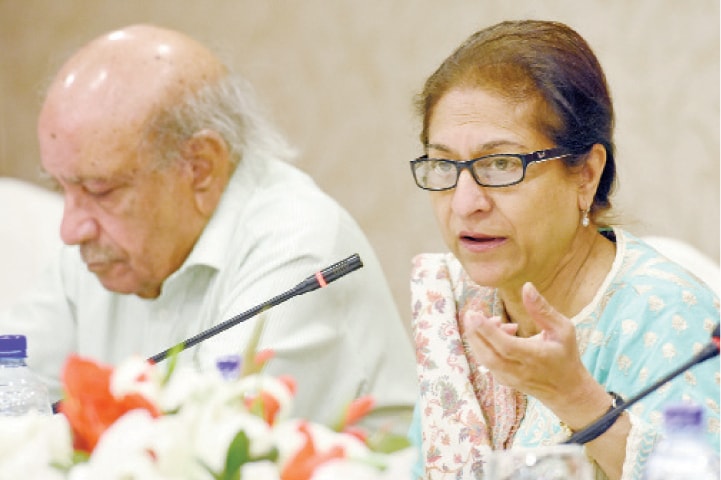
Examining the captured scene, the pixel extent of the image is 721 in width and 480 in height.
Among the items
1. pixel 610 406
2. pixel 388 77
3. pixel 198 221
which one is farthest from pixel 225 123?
pixel 610 406

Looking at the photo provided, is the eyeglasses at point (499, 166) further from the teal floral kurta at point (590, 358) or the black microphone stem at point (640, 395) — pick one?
the black microphone stem at point (640, 395)

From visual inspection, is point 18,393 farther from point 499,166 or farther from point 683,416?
point 683,416

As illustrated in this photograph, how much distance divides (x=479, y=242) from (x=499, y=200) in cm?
7

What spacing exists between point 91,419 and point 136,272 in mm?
1553

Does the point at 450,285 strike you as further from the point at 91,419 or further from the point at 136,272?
the point at 91,419

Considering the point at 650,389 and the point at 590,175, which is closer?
the point at 650,389

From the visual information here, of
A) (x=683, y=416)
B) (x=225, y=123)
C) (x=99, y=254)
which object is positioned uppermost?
(x=225, y=123)

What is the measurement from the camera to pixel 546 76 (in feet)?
5.81

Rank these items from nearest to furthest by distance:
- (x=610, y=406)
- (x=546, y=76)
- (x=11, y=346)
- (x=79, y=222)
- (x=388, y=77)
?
(x=11, y=346) < (x=610, y=406) < (x=546, y=76) < (x=79, y=222) < (x=388, y=77)

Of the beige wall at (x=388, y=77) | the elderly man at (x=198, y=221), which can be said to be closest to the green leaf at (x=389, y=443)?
the elderly man at (x=198, y=221)

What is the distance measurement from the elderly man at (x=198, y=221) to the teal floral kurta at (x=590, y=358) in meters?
0.34

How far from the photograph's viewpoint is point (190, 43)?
252 centimetres

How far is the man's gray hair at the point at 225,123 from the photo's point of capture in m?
2.45

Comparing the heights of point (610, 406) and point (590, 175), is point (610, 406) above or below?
below
